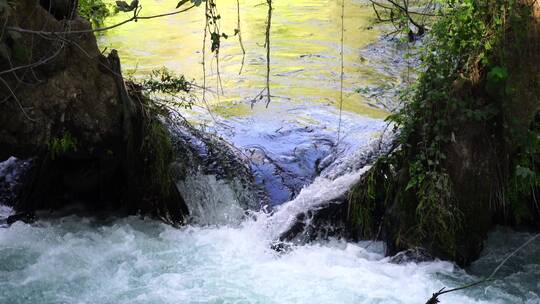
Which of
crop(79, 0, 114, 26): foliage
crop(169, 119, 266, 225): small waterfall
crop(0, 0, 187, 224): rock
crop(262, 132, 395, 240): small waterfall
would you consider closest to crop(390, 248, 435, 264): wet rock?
crop(262, 132, 395, 240): small waterfall

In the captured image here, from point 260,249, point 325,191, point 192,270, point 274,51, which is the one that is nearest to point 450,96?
point 325,191

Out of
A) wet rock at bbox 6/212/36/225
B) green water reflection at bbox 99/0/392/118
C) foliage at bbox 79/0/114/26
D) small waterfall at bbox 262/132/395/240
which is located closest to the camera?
small waterfall at bbox 262/132/395/240

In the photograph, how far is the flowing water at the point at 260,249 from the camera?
4762mm

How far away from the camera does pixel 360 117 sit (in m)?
8.48

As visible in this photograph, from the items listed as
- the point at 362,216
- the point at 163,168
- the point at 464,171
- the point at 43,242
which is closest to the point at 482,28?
the point at 464,171

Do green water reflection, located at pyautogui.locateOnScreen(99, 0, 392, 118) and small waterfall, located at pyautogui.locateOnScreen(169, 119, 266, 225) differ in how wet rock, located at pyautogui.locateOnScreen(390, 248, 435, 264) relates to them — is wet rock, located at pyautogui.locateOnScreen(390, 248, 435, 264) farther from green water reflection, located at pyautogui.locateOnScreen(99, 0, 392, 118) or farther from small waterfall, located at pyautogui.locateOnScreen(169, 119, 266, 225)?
green water reflection, located at pyautogui.locateOnScreen(99, 0, 392, 118)

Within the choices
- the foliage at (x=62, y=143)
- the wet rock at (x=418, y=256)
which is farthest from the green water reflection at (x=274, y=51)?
the wet rock at (x=418, y=256)

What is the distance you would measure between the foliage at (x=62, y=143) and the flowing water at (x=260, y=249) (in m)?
0.86

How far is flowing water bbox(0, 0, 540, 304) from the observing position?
187 inches

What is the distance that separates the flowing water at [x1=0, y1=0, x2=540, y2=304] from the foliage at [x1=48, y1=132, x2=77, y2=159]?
86cm

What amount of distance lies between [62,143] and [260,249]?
195cm

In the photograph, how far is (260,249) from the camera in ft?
18.4

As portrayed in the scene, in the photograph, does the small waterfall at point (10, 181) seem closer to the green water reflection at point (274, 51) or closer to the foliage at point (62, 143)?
the foliage at point (62, 143)

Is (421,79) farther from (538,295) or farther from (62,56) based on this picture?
(62,56)
